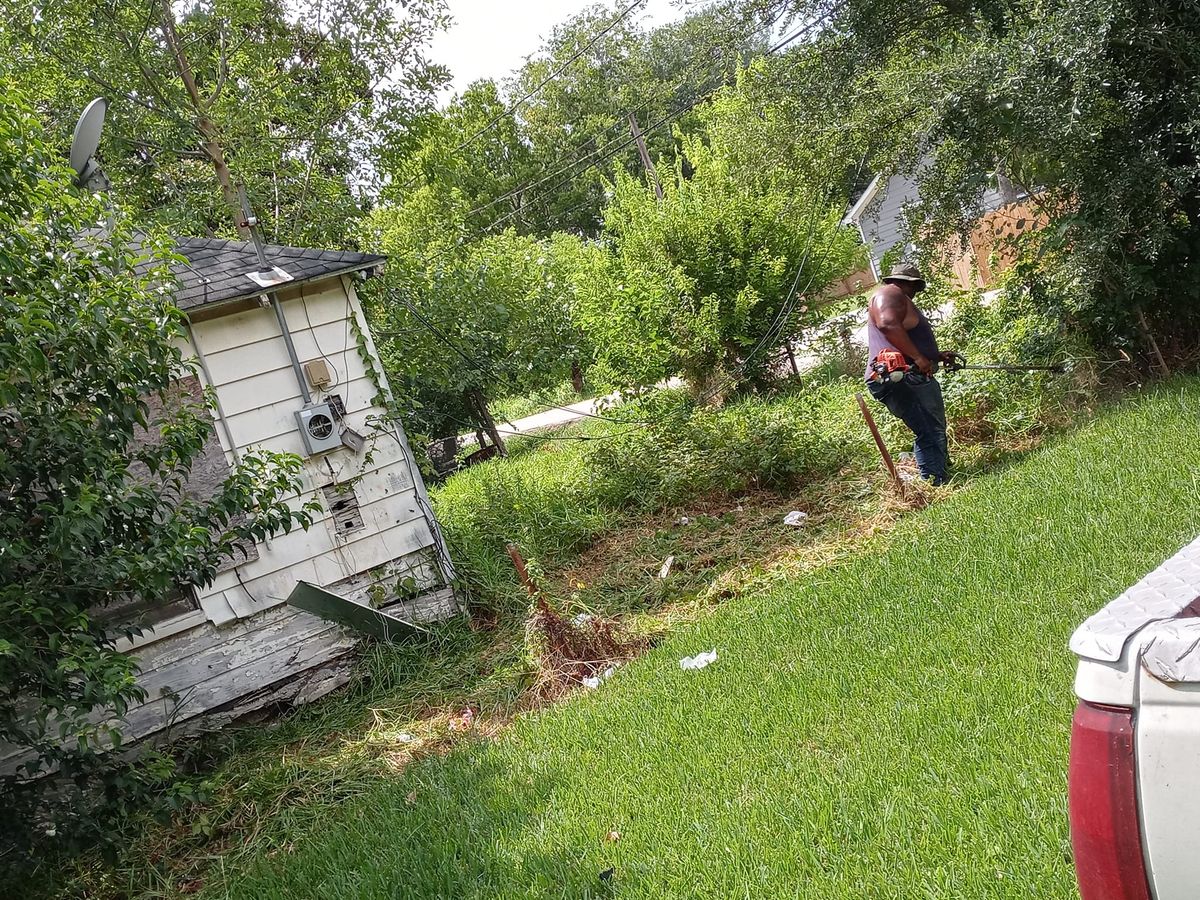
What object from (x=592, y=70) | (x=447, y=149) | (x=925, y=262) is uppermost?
(x=592, y=70)

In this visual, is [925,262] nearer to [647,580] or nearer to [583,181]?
[647,580]

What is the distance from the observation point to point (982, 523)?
574 cm

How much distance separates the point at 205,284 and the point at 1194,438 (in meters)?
7.01

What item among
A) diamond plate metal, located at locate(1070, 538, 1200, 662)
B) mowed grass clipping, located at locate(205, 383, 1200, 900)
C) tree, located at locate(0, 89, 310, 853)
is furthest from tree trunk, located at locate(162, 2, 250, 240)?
diamond plate metal, located at locate(1070, 538, 1200, 662)

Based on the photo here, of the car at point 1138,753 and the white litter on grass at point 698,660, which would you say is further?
the white litter on grass at point 698,660

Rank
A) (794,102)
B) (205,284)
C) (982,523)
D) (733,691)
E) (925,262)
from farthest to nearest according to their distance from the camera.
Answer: (794,102) → (925,262) → (205,284) → (982,523) → (733,691)

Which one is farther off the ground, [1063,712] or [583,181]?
[583,181]

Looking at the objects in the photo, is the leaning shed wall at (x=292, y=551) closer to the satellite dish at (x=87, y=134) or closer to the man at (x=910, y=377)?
the satellite dish at (x=87, y=134)

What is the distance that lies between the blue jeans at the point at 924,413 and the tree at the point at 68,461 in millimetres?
5071

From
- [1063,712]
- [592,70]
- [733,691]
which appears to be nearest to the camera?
[1063,712]

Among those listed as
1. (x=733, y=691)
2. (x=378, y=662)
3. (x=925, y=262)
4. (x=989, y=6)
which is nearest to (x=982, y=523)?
(x=733, y=691)

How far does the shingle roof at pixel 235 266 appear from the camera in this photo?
6.90 m

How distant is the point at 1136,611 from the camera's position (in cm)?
155

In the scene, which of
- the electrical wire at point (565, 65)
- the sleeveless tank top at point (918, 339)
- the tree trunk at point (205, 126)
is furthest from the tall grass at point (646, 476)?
the electrical wire at point (565, 65)
